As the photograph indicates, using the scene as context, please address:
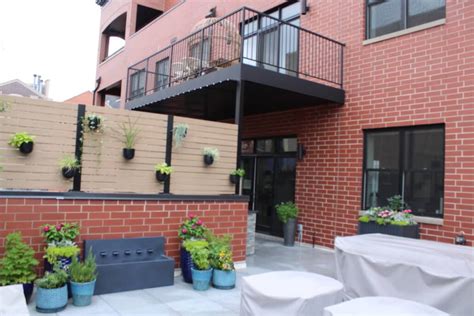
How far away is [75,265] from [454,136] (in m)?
5.93

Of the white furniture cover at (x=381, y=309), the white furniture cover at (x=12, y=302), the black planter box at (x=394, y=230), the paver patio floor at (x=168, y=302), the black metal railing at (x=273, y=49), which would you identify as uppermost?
the black metal railing at (x=273, y=49)

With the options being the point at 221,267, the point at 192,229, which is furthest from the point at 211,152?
the point at 221,267

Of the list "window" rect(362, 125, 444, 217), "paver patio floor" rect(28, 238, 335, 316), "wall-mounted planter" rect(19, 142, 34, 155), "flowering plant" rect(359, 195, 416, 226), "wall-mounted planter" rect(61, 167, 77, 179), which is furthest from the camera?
"window" rect(362, 125, 444, 217)

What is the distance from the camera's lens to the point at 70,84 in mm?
46688

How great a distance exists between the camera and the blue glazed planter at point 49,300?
3.97 metres

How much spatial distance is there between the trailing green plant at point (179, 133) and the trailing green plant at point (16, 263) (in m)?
2.40

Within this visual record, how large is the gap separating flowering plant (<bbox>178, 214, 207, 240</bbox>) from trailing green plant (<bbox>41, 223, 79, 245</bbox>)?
1.46m

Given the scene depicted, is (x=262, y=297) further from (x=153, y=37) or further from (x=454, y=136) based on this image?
(x=153, y=37)

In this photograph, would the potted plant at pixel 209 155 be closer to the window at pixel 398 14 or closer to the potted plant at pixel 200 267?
the potted plant at pixel 200 267

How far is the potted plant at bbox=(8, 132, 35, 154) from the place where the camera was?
458cm

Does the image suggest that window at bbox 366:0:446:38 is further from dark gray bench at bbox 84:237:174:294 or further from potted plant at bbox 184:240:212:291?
dark gray bench at bbox 84:237:174:294

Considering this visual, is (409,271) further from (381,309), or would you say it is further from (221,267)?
(221,267)

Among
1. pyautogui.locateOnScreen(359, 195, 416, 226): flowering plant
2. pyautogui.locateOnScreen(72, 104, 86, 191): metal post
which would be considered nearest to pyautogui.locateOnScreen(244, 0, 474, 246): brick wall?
pyautogui.locateOnScreen(359, 195, 416, 226): flowering plant

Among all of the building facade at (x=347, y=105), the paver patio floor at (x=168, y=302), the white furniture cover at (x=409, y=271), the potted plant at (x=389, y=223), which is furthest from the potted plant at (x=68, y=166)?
the potted plant at (x=389, y=223)
